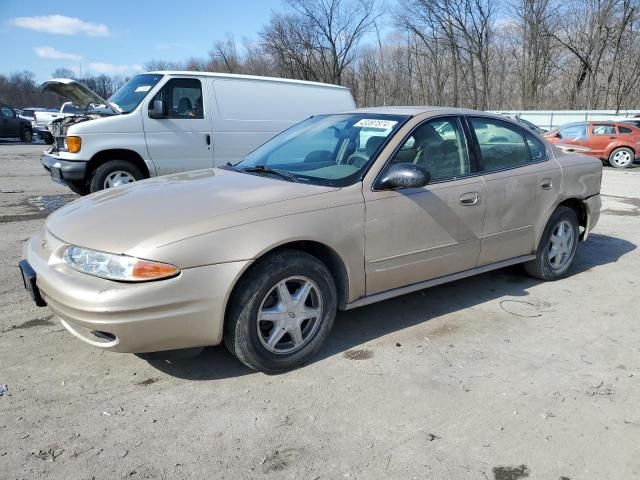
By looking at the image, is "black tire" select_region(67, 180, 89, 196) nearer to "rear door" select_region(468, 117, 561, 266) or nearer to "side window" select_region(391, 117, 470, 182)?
"side window" select_region(391, 117, 470, 182)

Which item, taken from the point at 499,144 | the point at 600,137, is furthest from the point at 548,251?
the point at 600,137

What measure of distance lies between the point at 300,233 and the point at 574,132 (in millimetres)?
17946

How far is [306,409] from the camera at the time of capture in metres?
2.79

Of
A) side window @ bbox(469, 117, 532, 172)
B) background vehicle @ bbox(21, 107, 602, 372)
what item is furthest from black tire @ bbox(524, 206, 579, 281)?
side window @ bbox(469, 117, 532, 172)

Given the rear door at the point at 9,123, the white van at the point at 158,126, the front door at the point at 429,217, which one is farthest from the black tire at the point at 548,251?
the rear door at the point at 9,123

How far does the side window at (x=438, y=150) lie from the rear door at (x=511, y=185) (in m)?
0.19

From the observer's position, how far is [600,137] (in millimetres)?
17719

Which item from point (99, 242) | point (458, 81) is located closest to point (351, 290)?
point (99, 242)

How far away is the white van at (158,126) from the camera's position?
7.37 m

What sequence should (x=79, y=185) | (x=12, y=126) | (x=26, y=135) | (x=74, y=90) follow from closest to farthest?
(x=79, y=185) < (x=74, y=90) < (x=12, y=126) < (x=26, y=135)

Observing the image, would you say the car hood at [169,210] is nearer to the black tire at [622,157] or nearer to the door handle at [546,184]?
→ the door handle at [546,184]

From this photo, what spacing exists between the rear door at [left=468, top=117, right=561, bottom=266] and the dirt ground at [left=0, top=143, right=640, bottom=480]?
1.85ft

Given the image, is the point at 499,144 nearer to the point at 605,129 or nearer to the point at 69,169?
the point at 69,169

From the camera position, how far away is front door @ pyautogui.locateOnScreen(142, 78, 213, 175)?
25.3 ft
